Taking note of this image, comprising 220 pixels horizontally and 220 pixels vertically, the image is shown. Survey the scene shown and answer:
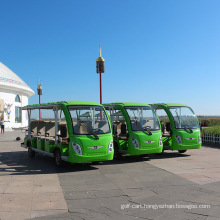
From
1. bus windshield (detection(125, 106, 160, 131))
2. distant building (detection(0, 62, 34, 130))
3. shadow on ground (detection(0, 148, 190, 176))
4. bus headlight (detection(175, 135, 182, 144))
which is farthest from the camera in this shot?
distant building (detection(0, 62, 34, 130))

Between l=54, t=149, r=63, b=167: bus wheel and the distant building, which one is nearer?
l=54, t=149, r=63, b=167: bus wheel

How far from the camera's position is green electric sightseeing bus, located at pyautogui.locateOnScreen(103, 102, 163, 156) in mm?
9844

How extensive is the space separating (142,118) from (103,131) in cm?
225

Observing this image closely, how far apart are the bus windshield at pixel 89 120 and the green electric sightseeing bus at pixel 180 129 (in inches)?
134

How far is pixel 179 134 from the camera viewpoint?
11047 millimetres

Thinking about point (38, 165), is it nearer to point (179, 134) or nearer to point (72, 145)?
point (72, 145)

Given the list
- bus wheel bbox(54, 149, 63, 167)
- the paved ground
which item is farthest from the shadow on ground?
bus wheel bbox(54, 149, 63, 167)

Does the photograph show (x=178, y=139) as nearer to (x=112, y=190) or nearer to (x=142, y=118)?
(x=142, y=118)

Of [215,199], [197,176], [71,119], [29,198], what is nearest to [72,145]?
[71,119]

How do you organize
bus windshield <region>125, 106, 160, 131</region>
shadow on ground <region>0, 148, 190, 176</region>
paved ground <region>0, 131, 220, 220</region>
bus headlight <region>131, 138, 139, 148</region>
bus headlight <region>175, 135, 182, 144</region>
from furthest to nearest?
bus headlight <region>175, 135, 182, 144</region> → bus windshield <region>125, 106, 160, 131</region> → bus headlight <region>131, 138, 139, 148</region> → shadow on ground <region>0, 148, 190, 176</region> → paved ground <region>0, 131, 220, 220</region>

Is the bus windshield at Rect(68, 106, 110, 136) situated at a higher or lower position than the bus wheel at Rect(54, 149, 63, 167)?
higher

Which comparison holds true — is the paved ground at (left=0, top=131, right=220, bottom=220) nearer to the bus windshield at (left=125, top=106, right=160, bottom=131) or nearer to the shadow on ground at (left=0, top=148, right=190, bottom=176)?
the shadow on ground at (left=0, top=148, right=190, bottom=176)

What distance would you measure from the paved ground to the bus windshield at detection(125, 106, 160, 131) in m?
1.40

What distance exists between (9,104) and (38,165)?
95.4 feet
